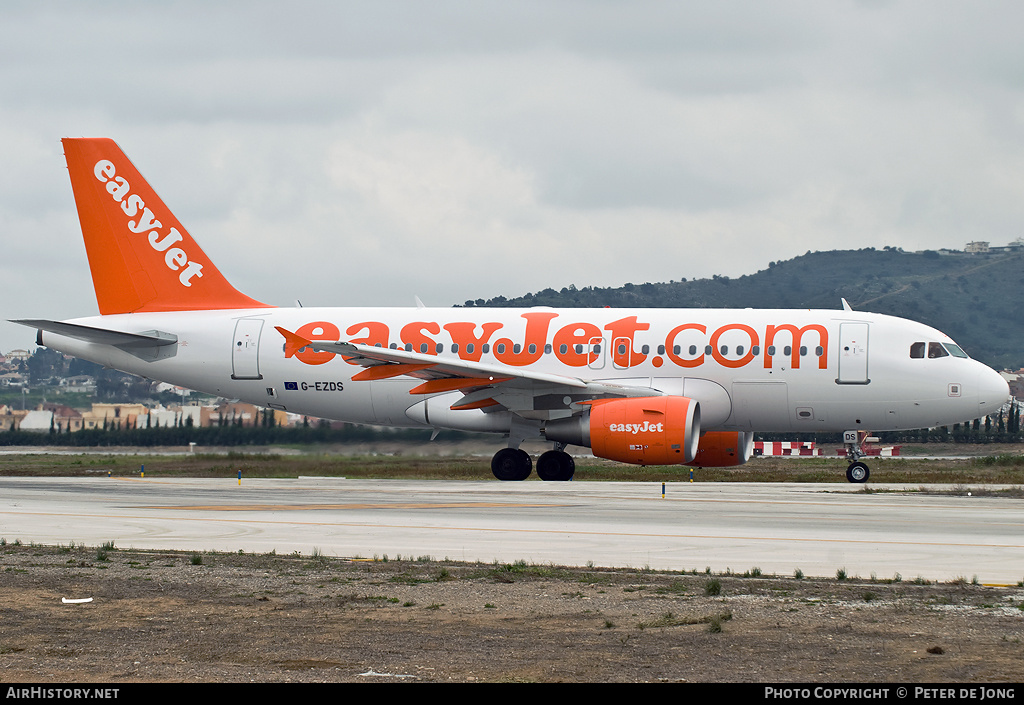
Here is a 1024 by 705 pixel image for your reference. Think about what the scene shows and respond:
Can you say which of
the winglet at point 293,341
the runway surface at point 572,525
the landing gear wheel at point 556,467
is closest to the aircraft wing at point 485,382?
the winglet at point 293,341

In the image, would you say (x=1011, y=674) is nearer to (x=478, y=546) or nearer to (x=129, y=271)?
(x=478, y=546)

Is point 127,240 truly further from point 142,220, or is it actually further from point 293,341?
point 293,341

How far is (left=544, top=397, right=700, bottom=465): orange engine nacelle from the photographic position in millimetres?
24844

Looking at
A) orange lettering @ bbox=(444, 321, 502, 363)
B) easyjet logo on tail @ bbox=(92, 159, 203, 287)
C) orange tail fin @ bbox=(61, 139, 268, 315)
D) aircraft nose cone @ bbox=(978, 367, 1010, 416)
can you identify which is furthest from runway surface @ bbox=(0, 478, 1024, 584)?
easyjet logo on tail @ bbox=(92, 159, 203, 287)

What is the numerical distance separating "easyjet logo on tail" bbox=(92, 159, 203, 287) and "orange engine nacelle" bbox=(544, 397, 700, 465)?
491 inches

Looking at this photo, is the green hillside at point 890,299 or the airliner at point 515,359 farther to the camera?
the green hillside at point 890,299

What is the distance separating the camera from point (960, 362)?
1109 inches

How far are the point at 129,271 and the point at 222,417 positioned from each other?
9.80m

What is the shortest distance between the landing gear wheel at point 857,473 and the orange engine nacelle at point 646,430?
4644 millimetres

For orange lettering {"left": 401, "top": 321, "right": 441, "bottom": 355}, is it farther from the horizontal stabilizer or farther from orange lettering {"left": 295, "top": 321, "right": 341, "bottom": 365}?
the horizontal stabilizer

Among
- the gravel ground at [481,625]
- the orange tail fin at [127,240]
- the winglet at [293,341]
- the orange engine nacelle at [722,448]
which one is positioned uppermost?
the orange tail fin at [127,240]

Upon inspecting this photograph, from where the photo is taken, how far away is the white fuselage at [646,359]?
27.8 metres

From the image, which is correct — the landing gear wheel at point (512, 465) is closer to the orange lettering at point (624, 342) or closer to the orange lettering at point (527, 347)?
the orange lettering at point (527, 347)

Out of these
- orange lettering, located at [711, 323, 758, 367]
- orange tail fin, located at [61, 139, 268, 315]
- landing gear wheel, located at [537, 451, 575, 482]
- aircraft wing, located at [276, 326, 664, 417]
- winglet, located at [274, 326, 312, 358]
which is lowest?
landing gear wheel, located at [537, 451, 575, 482]
